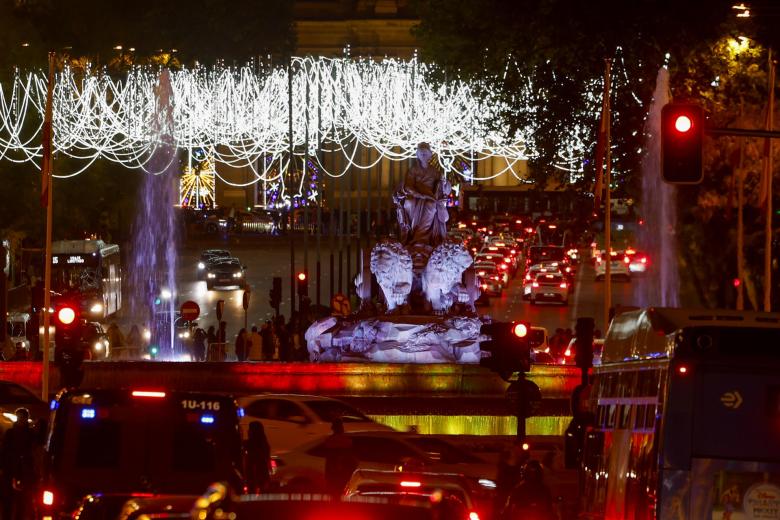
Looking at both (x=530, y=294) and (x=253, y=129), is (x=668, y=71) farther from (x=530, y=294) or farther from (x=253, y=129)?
(x=253, y=129)

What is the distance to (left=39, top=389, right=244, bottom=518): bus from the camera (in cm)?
1254

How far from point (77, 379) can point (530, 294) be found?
133 feet

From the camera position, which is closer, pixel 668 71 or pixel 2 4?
pixel 668 71

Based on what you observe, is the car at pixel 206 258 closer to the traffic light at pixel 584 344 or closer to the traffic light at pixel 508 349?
the traffic light at pixel 584 344

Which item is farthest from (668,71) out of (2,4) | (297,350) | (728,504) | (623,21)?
(728,504)

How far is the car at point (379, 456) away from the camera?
63.0 ft

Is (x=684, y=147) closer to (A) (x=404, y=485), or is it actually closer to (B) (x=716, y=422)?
(B) (x=716, y=422)

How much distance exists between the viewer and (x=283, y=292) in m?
64.0

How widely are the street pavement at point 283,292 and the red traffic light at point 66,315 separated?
90.0ft

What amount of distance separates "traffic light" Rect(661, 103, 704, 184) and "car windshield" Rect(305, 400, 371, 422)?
4761 millimetres

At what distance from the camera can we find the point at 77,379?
890 inches

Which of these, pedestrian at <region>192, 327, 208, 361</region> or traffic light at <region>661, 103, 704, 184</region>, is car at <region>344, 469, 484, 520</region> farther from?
pedestrian at <region>192, 327, 208, 361</region>

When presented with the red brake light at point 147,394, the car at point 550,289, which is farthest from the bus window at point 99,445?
the car at point 550,289

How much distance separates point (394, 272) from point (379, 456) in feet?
52.3
